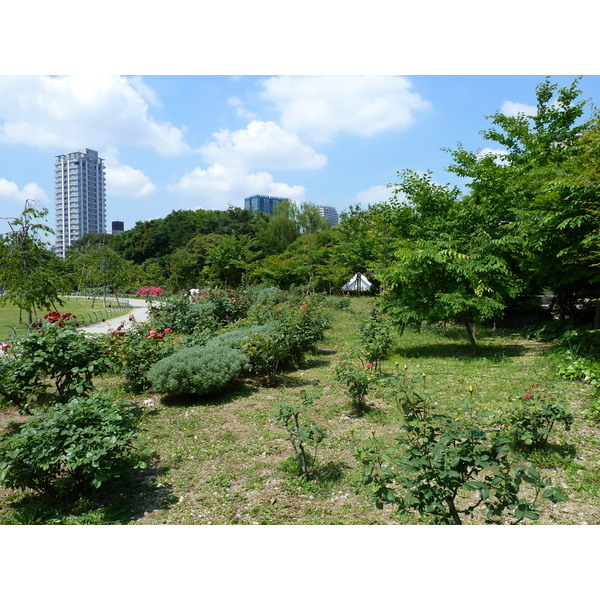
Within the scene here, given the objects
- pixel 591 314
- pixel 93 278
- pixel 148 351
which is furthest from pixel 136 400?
pixel 93 278

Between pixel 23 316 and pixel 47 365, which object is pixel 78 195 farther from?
pixel 47 365

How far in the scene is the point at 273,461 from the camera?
12.1ft

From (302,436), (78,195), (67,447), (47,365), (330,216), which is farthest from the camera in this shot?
(330,216)

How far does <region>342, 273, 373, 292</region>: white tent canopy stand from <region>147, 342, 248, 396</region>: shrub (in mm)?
19577

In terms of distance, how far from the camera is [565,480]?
10.6 ft

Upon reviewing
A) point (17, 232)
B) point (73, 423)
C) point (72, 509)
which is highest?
point (17, 232)

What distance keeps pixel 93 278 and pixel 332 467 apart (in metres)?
20.2

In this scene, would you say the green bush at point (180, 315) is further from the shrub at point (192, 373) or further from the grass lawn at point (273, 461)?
the shrub at point (192, 373)

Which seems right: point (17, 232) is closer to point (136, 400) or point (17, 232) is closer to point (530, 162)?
point (136, 400)

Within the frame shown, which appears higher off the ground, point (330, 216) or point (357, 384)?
point (330, 216)

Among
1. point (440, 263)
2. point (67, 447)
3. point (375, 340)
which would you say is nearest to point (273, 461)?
point (67, 447)

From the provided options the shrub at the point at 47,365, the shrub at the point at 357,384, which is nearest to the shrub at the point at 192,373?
the shrub at the point at 47,365

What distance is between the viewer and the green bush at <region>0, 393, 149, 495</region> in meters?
2.74

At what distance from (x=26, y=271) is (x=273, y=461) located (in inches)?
331
